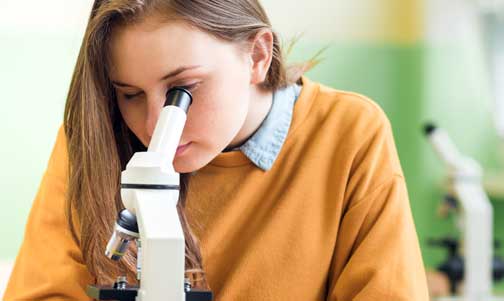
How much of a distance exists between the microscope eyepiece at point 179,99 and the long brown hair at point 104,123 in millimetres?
170

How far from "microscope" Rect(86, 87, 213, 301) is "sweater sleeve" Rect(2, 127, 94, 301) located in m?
0.42

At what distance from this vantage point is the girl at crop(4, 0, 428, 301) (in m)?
1.22

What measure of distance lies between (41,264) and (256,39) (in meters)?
0.51

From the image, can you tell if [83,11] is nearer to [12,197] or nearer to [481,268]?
[12,197]

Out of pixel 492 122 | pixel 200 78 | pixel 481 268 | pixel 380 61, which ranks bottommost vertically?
pixel 481 268

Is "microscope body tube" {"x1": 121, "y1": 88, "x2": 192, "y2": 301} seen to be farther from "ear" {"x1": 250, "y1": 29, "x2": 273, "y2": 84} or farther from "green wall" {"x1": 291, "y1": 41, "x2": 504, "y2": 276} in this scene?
"green wall" {"x1": 291, "y1": 41, "x2": 504, "y2": 276}

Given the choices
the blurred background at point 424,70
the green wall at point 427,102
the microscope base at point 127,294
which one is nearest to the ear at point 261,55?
the microscope base at point 127,294

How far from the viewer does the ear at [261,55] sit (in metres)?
1.36

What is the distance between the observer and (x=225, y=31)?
1.27 metres

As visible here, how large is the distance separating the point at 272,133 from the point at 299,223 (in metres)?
0.17

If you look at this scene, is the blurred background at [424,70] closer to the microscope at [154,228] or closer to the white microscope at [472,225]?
the white microscope at [472,225]

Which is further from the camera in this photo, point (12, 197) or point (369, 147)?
point (12, 197)

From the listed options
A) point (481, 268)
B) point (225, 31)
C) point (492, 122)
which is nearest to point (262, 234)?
point (225, 31)

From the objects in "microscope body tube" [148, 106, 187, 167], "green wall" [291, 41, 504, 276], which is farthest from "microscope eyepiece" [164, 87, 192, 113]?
"green wall" [291, 41, 504, 276]
